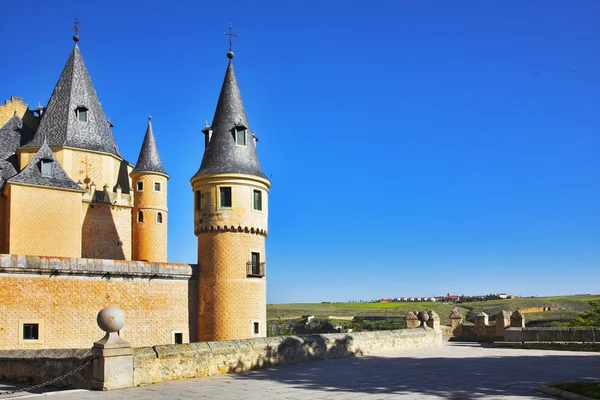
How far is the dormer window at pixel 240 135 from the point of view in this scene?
28.8 metres

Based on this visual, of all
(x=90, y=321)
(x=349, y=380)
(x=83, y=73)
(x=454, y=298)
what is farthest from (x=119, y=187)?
(x=454, y=298)

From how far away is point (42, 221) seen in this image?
2855cm

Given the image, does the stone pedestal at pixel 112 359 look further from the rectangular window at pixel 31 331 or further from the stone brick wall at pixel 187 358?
the rectangular window at pixel 31 331

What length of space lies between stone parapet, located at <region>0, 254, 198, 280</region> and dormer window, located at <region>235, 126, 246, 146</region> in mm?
6404

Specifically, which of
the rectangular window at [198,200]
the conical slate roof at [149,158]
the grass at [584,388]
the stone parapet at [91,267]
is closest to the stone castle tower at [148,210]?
the conical slate roof at [149,158]

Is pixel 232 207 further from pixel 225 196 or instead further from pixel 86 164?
pixel 86 164

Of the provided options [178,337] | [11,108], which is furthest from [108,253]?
[11,108]

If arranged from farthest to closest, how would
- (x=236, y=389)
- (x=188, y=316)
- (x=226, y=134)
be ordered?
1. (x=226, y=134)
2. (x=188, y=316)
3. (x=236, y=389)

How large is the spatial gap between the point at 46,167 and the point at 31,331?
Answer: 10.5 metres

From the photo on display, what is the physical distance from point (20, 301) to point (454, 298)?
366 feet

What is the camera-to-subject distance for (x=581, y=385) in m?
10.6

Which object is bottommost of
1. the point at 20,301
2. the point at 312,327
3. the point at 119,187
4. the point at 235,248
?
the point at 312,327

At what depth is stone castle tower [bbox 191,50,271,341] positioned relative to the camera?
26.4 m

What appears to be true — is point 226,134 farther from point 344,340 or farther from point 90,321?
point 344,340
